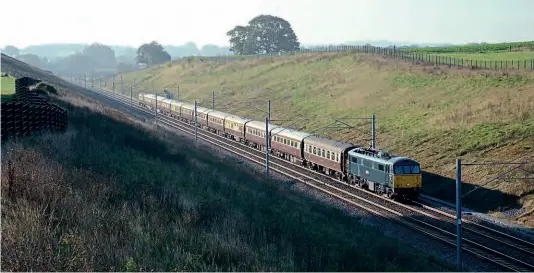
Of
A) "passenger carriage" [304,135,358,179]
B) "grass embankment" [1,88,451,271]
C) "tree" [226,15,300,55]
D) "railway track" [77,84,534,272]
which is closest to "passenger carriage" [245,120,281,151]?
"railway track" [77,84,534,272]

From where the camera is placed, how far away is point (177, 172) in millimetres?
26484

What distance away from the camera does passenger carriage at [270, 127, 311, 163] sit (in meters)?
43.3

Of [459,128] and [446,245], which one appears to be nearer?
[446,245]

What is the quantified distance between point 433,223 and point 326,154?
1306 centimetres

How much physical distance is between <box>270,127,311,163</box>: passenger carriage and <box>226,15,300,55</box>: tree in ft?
361

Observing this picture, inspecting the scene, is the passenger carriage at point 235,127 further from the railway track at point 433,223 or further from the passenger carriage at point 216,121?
the railway track at point 433,223

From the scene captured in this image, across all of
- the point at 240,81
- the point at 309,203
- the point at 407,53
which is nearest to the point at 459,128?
the point at 309,203

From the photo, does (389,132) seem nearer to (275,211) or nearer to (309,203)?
(309,203)

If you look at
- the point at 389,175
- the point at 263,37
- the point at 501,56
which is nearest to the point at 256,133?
the point at 389,175

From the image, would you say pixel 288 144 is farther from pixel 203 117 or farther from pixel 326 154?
pixel 203 117

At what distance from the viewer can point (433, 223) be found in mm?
27281

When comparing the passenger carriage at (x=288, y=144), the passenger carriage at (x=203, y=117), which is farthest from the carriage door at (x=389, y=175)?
the passenger carriage at (x=203, y=117)

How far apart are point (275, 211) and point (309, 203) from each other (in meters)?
8.69

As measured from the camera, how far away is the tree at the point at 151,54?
614ft
